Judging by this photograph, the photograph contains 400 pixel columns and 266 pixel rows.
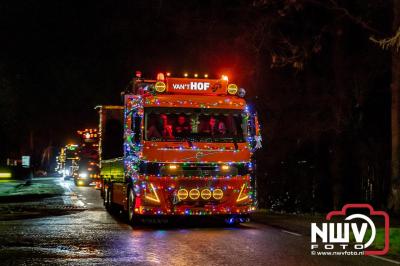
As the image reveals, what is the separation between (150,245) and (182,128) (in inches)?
152

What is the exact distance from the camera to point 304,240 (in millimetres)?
13328

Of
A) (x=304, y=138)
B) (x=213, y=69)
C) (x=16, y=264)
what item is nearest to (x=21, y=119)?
(x=213, y=69)

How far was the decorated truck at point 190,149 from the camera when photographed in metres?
15.2

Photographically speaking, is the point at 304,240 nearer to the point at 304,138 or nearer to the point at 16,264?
the point at 16,264

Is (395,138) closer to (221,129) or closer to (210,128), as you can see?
(221,129)

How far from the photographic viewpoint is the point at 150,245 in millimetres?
12359

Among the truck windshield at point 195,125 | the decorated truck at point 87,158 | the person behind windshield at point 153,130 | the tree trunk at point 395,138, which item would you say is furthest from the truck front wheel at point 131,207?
the decorated truck at point 87,158

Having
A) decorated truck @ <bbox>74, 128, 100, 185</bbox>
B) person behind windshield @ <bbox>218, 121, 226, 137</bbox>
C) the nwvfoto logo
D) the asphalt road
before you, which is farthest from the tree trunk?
decorated truck @ <bbox>74, 128, 100, 185</bbox>

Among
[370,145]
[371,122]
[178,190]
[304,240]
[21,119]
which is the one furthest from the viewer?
[21,119]

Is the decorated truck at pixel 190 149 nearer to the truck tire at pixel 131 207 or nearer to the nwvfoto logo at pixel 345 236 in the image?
the truck tire at pixel 131 207

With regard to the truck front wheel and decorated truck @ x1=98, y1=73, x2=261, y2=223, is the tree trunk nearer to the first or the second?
decorated truck @ x1=98, y1=73, x2=261, y2=223

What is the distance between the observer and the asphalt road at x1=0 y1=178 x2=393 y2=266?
34.8 feet

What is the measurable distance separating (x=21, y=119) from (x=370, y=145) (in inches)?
1455

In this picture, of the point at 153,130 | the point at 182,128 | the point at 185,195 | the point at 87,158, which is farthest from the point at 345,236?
the point at 87,158
